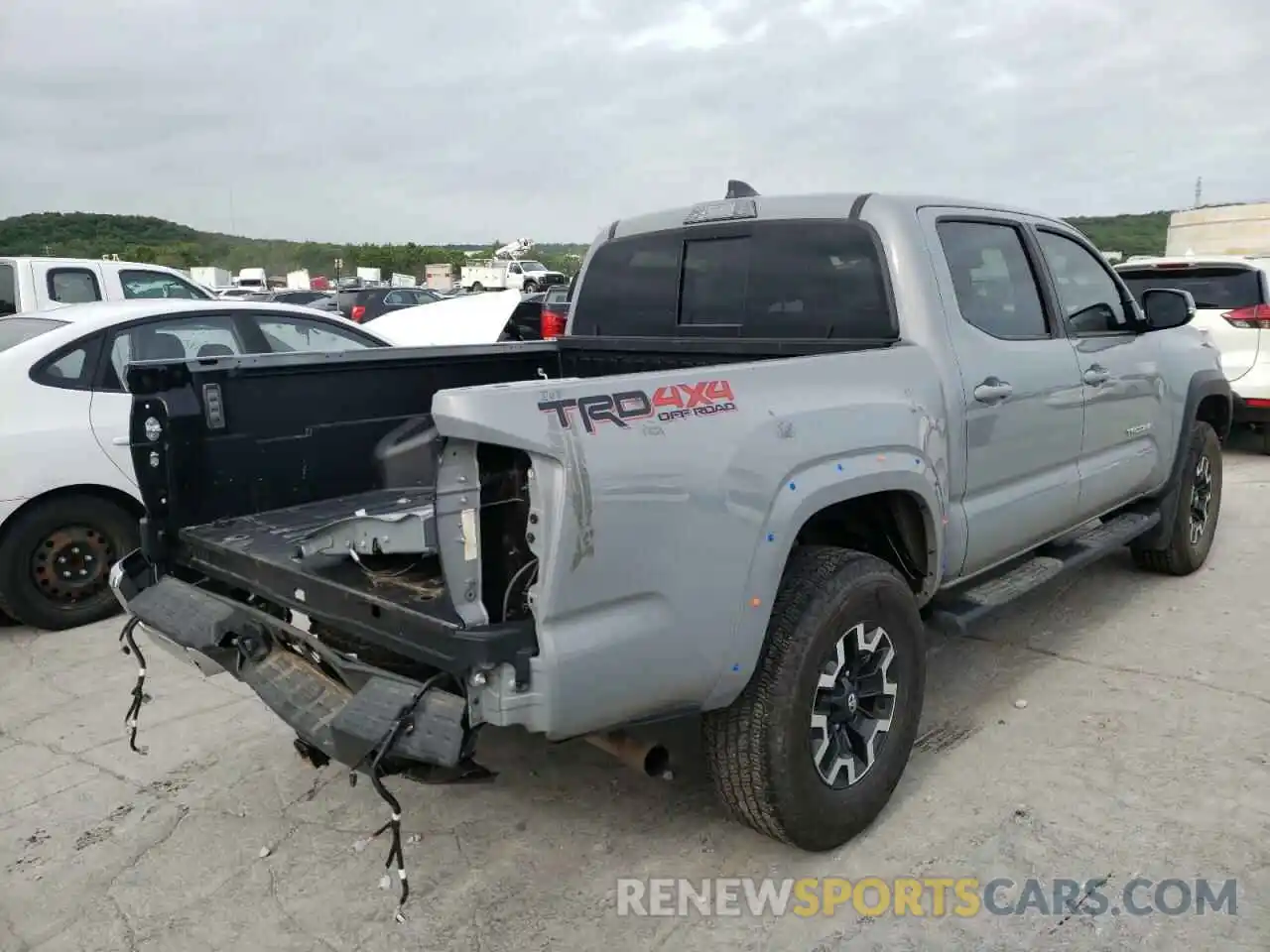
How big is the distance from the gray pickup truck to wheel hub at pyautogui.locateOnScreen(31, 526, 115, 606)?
241cm

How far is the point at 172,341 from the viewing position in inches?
227

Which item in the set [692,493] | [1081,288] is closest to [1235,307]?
[1081,288]

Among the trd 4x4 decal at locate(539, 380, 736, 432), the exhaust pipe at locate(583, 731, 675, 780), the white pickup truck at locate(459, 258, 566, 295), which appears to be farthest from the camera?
the white pickup truck at locate(459, 258, 566, 295)

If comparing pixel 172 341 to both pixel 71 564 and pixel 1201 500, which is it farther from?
pixel 1201 500

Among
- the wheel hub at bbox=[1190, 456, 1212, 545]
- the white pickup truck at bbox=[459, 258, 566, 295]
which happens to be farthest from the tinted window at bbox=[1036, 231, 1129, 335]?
the white pickup truck at bbox=[459, 258, 566, 295]

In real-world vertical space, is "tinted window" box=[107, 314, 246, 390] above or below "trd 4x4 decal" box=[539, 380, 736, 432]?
above

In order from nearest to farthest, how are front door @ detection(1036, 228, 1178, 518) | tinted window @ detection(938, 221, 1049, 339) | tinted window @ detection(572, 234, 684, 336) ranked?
tinted window @ detection(938, 221, 1049, 339) < tinted window @ detection(572, 234, 684, 336) < front door @ detection(1036, 228, 1178, 518)

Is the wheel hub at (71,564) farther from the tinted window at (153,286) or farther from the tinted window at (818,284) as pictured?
the tinted window at (153,286)

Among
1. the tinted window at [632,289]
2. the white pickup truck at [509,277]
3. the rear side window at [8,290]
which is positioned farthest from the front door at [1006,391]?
the white pickup truck at [509,277]

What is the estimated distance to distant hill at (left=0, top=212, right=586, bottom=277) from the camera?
63.5 m

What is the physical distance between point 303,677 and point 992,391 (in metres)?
2.59

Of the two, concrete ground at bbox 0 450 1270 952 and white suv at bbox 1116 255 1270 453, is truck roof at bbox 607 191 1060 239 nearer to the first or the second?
concrete ground at bbox 0 450 1270 952

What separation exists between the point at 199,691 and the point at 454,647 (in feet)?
9.00

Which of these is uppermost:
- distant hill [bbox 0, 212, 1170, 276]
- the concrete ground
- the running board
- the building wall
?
distant hill [bbox 0, 212, 1170, 276]
